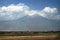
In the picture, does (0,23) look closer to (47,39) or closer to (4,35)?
(4,35)

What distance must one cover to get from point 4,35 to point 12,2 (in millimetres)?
382

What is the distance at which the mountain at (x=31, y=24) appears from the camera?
190cm

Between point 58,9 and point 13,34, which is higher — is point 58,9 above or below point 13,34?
above

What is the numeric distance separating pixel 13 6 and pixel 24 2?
0.13 m

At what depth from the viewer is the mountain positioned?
190 centimetres

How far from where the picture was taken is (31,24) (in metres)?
1.92

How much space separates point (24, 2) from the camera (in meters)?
1.92

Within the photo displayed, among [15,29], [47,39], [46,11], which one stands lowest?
[47,39]

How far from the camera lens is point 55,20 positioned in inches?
75.6

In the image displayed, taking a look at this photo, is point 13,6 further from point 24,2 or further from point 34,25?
point 34,25

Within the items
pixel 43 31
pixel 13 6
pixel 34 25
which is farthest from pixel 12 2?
pixel 43 31

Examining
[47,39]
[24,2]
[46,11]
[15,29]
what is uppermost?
[24,2]

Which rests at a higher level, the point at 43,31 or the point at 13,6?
the point at 13,6

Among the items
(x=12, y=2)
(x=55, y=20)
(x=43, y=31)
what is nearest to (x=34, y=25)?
(x=43, y=31)
